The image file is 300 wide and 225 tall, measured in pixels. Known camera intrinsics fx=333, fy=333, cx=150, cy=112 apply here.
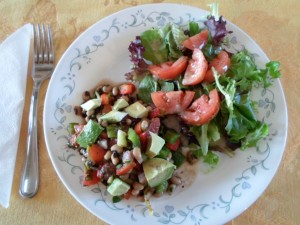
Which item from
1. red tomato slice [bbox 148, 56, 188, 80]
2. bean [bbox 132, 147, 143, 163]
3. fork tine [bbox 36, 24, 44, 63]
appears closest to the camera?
bean [bbox 132, 147, 143, 163]

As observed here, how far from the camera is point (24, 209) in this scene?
1458mm

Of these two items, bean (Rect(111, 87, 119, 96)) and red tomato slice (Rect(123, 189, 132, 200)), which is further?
bean (Rect(111, 87, 119, 96))

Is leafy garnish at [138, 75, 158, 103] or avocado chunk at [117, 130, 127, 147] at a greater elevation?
leafy garnish at [138, 75, 158, 103]

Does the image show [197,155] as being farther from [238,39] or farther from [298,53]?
[298,53]

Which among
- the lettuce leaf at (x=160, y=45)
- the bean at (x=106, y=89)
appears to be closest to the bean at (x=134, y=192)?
the bean at (x=106, y=89)

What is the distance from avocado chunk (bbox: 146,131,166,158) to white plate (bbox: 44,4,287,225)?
0.80 ft

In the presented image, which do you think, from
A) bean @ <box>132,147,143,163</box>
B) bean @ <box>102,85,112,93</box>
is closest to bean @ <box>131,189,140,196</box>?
bean @ <box>132,147,143,163</box>

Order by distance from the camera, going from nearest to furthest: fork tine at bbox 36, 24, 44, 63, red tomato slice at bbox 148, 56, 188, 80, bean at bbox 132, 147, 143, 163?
bean at bbox 132, 147, 143, 163 → red tomato slice at bbox 148, 56, 188, 80 → fork tine at bbox 36, 24, 44, 63

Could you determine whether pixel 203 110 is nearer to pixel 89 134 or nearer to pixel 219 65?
pixel 219 65

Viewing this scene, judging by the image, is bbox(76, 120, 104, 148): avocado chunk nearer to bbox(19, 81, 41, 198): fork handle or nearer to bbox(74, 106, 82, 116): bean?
bbox(74, 106, 82, 116): bean

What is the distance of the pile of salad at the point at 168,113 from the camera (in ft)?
Result: 4.45

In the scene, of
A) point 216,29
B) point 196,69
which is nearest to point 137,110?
point 196,69

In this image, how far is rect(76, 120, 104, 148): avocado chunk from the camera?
53.8 inches

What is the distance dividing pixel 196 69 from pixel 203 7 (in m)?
0.52
